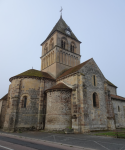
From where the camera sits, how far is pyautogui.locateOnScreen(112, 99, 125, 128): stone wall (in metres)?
22.4

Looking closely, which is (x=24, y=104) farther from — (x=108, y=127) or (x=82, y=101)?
(x=108, y=127)

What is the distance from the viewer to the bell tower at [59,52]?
997 inches

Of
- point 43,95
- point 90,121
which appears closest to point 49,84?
point 43,95

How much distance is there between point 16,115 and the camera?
1786 centimetres

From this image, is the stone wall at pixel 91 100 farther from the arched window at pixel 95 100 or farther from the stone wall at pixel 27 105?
the stone wall at pixel 27 105

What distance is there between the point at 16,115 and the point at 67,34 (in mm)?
20828

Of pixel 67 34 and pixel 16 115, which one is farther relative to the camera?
pixel 67 34

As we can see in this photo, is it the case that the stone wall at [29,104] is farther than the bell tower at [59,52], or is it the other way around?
the bell tower at [59,52]

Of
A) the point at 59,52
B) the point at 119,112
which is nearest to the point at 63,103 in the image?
the point at 59,52

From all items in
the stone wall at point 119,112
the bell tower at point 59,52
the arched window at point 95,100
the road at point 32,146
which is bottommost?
the road at point 32,146

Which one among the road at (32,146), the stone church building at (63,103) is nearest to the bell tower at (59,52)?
the stone church building at (63,103)

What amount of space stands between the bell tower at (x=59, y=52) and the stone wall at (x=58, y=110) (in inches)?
249

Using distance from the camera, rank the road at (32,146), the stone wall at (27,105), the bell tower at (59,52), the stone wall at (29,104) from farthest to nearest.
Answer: the bell tower at (59,52)
the stone wall at (29,104)
the stone wall at (27,105)
the road at (32,146)

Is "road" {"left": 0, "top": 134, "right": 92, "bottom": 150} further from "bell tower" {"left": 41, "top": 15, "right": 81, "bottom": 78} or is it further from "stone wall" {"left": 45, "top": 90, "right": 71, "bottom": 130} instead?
"bell tower" {"left": 41, "top": 15, "right": 81, "bottom": 78}
